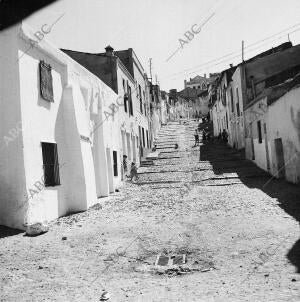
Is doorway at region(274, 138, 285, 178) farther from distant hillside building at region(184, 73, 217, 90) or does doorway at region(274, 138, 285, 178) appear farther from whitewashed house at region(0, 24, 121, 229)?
distant hillside building at region(184, 73, 217, 90)

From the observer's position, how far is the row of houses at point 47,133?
343 inches

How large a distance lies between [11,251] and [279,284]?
16.2 ft

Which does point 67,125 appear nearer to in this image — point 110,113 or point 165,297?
point 110,113

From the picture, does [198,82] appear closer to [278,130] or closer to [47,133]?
[278,130]

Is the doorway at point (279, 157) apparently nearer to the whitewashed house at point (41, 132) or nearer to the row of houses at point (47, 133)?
the row of houses at point (47, 133)

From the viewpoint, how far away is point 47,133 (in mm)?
10141

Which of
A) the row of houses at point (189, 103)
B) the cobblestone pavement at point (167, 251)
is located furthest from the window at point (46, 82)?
the row of houses at point (189, 103)

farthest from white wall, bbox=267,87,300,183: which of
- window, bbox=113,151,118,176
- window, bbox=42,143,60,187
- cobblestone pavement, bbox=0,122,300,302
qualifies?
window, bbox=42,143,60,187

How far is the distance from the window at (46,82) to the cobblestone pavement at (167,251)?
3.51 meters

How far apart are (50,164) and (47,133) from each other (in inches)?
36.2

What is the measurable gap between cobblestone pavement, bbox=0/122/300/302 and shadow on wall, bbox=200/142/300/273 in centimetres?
5

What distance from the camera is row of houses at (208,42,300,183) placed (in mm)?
13148

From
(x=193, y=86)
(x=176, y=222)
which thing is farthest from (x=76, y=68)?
(x=193, y=86)

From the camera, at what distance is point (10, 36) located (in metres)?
8.86
